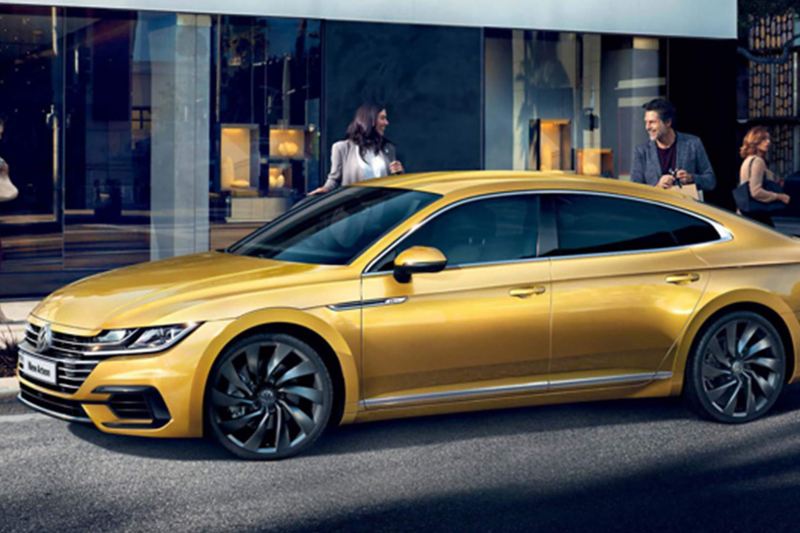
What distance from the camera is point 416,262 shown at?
733 centimetres

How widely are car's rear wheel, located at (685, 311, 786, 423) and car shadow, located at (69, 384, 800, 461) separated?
19cm

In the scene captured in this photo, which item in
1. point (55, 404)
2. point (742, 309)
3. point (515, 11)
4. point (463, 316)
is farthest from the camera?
point (515, 11)

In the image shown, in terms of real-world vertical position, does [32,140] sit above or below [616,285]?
above

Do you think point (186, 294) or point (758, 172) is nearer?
point (186, 294)

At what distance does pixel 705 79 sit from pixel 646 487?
38.0 ft

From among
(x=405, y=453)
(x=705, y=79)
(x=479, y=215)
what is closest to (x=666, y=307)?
(x=479, y=215)

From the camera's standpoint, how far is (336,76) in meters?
15.7

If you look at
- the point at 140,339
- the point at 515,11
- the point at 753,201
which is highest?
the point at 515,11

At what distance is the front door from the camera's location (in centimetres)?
737

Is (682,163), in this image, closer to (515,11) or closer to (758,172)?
(758,172)

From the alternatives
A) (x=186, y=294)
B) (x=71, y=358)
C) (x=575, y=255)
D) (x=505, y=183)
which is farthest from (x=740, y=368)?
(x=71, y=358)

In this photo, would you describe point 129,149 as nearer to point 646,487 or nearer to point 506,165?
point 506,165

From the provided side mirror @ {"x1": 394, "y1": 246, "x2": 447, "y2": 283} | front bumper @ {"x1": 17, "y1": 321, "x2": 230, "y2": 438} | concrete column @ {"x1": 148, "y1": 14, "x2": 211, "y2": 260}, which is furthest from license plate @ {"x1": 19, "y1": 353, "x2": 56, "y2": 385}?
concrete column @ {"x1": 148, "y1": 14, "x2": 211, "y2": 260}

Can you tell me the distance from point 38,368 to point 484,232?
2.41 metres
